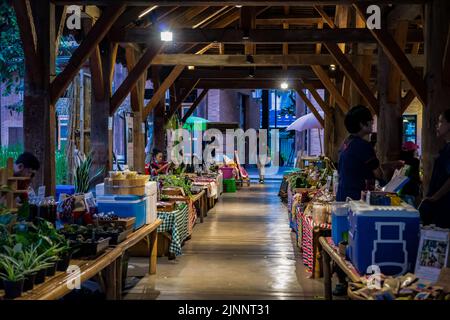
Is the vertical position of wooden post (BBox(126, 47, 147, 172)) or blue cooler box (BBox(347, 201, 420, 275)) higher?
wooden post (BBox(126, 47, 147, 172))

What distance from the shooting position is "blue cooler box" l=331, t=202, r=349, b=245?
14.2ft

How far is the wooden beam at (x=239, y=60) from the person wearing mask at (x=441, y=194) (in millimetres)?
8610

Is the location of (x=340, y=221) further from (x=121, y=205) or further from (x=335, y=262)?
(x=121, y=205)

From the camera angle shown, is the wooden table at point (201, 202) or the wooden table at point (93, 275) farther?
the wooden table at point (201, 202)

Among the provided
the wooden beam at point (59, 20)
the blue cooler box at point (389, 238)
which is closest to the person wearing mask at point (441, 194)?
the blue cooler box at point (389, 238)

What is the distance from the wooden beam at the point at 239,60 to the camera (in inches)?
501

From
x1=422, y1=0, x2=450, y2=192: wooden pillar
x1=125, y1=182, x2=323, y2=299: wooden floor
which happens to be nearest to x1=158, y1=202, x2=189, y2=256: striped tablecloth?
x1=125, y1=182, x2=323, y2=299: wooden floor

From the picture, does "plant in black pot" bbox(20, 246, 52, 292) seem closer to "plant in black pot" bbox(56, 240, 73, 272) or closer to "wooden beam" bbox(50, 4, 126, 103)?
"plant in black pot" bbox(56, 240, 73, 272)

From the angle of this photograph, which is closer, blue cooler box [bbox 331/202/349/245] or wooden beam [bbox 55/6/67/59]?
blue cooler box [bbox 331/202/349/245]

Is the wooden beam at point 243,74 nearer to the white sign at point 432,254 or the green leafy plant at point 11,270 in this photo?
the white sign at point 432,254

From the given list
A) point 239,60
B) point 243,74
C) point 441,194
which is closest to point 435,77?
point 441,194

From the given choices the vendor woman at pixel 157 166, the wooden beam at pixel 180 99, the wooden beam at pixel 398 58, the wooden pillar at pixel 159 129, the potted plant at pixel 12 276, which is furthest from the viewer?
the wooden beam at pixel 180 99

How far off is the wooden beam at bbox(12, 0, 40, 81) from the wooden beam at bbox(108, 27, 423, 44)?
3.30 metres

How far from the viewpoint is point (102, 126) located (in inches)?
350
